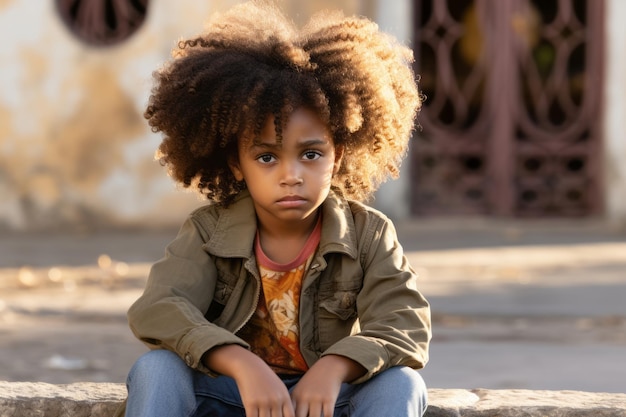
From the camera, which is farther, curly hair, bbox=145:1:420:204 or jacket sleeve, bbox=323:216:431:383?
curly hair, bbox=145:1:420:204

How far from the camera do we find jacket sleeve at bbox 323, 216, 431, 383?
124 inches

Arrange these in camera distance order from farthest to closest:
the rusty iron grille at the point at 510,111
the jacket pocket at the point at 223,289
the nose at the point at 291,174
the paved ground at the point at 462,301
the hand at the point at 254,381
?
the rusty iron grille at the point at 510,111, the paved ground at the point at 462,301, the jacket pocket at the point at 223,289, the nose at the point at 291,174, the hand at the point at 254,381

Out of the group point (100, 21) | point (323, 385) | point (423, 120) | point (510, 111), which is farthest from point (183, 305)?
point (100, 21)

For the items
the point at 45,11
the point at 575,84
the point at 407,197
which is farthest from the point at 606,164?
the point at 45,11

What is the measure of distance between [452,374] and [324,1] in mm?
5004

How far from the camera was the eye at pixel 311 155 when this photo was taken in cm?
332

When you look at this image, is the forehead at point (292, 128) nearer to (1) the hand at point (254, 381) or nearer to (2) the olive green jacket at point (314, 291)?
(2) the olive green jacket at point (314, 291)

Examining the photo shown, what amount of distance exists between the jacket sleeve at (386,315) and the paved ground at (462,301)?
5.53ft

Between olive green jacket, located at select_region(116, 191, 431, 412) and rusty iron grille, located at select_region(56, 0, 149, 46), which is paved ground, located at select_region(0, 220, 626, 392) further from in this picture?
olive green jacket, located at select_region(116, 191, 431, 412)

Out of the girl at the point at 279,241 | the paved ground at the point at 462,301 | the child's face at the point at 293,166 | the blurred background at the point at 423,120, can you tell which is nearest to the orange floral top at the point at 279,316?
the girl at the point at 279,241

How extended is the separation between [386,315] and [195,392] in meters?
0.49

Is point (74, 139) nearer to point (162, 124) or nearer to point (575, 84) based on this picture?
point (575, 84)

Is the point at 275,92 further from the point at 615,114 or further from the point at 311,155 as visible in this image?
the point at 615,114

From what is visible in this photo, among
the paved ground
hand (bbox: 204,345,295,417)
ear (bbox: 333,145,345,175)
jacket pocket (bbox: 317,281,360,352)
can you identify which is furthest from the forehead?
the paved ground
